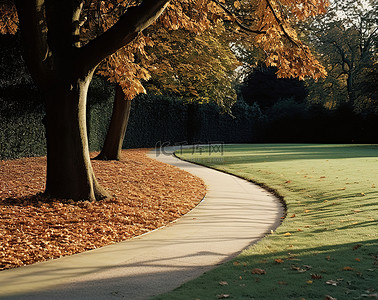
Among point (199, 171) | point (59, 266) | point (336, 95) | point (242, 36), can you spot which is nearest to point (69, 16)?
point (59, 266)

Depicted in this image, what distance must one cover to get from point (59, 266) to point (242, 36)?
52.5 feet

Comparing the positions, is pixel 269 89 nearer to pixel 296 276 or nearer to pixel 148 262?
pixel 148 262

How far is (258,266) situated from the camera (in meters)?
5.40

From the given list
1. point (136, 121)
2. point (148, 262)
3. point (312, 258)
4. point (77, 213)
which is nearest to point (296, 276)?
point (312, 258)

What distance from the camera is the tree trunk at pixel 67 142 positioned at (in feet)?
29.2

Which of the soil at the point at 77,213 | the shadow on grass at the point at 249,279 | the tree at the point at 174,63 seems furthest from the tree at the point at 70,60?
the tree at the point at 174,63

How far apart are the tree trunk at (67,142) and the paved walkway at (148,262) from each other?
90.5 inches

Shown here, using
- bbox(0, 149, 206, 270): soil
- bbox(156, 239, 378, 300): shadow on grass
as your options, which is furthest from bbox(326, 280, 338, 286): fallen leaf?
bbox(0, 149, 206, 270): soil

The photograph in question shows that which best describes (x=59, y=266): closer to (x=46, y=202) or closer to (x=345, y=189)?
(x=46, y=202)

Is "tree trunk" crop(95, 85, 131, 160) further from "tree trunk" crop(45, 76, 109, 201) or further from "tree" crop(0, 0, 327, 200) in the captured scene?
"tree trunk" crop(45, 76, 109, 201)

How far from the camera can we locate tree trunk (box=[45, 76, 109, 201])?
8.91 metres

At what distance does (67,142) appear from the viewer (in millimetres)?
8992

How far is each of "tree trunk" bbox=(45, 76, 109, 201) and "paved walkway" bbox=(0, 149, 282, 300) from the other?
7.54ft

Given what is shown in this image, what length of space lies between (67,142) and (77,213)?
60.4 inches
